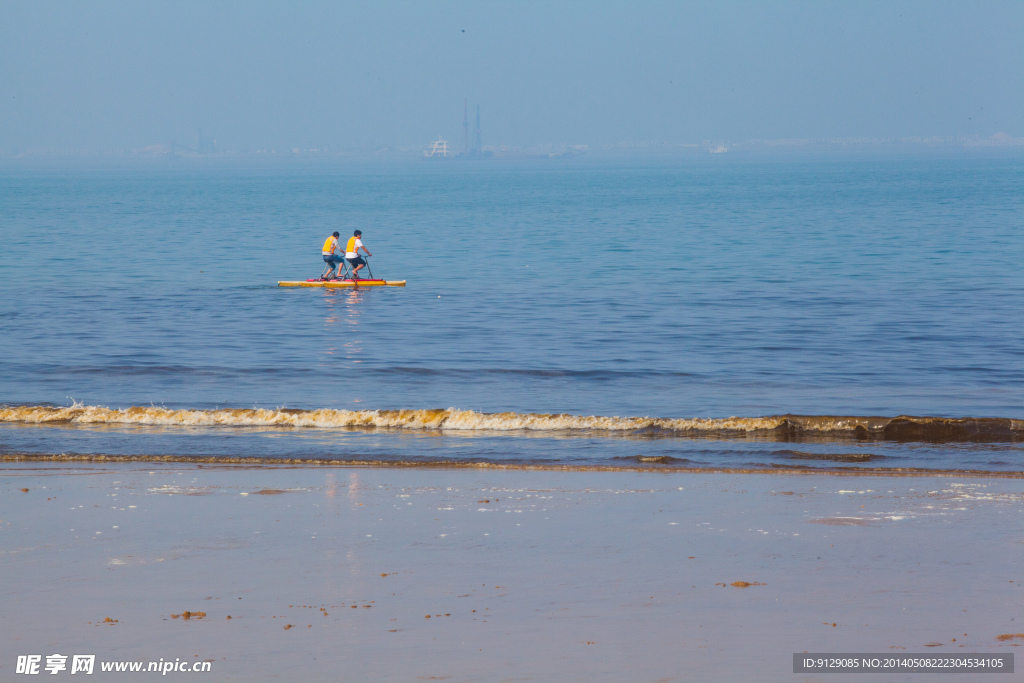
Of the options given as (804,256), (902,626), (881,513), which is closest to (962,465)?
(881,513)

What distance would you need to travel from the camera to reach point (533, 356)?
20656 mm

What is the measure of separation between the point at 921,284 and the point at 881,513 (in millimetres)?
24726

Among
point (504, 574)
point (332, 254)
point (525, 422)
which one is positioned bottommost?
point (525, 422)

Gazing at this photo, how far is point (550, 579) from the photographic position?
750cm

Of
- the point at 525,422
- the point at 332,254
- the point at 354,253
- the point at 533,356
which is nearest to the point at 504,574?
the point at 525,422

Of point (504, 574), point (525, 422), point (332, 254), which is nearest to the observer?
point (504, 574)

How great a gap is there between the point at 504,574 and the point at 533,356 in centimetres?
1312

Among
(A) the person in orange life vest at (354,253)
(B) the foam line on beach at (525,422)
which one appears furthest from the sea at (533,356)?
(A) the person in orange life vest at (354,253)

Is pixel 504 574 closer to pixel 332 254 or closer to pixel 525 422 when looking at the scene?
pixel 525 422

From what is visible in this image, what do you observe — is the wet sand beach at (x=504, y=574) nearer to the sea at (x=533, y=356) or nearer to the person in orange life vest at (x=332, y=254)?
the sea at (x=533, y=356)

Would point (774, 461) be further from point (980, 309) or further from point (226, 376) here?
point (980, 309)

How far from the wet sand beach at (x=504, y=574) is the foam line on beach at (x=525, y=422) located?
3.19m

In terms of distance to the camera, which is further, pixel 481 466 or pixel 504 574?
pixel 481 466

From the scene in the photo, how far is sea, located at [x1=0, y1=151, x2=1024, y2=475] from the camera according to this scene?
44.5 feet
